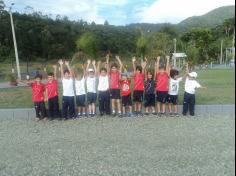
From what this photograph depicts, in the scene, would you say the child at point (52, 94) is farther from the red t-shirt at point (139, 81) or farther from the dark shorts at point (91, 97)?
the red t-shirt at point (139, 81)

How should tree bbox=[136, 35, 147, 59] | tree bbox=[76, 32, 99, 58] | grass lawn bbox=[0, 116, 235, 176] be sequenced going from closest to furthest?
grass lawn bbox=[0, 116, 235, 176]
tree bbox=[136, 35, 147, 59]
tree bbox=[76, 32, 99, 58]

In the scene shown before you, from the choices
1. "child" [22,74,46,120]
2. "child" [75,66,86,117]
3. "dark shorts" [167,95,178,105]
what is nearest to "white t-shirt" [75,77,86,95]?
"child" [75,66,86,117]

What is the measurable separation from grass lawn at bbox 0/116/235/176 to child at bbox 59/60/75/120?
40 cm

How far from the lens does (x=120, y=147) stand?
6578 mm

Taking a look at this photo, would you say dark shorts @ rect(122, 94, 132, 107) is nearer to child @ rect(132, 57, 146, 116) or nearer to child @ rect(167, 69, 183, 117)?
child @ rect(132, 57, 146, 116)

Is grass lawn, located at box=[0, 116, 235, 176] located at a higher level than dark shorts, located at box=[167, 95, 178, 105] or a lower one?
lower

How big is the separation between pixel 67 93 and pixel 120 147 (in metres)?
3.44

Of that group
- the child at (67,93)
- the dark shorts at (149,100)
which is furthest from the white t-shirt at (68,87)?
the dark shorts at (149,100)

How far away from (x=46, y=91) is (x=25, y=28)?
36983 millimetres

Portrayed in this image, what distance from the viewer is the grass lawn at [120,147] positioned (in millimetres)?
5336

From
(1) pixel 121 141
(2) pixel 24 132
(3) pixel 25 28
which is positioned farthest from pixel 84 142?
(3) pixel 25 28

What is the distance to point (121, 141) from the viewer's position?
7062 mm

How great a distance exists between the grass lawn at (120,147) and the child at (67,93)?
15.8 inches

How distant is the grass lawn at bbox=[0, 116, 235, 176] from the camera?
210 inches
